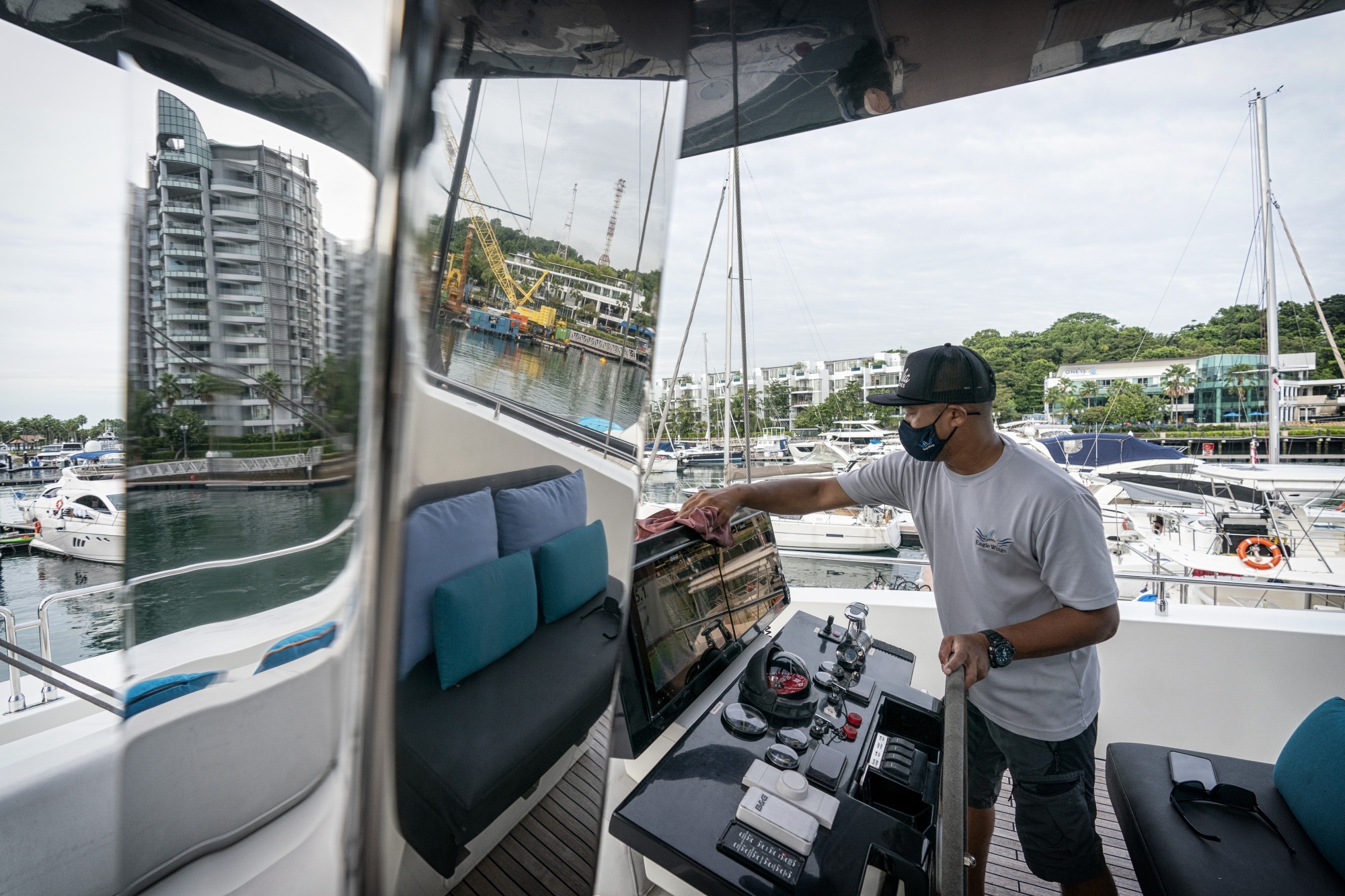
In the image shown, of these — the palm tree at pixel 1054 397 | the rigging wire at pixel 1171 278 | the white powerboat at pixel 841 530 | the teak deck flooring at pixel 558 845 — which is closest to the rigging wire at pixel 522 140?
the teak deck flooring at pixel 558 845

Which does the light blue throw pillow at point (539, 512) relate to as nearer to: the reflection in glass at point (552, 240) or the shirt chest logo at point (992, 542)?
the reflection in glass at point (552, 240)

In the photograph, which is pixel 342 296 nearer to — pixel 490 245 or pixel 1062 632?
pixel 490 245

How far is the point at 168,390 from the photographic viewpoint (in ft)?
0.50

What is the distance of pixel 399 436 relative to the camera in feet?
0.50

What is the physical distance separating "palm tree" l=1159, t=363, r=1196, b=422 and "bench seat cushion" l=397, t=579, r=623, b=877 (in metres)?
17.6

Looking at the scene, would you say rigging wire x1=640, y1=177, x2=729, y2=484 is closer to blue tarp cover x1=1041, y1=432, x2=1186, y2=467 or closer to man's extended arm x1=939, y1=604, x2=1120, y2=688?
man's extended arm x1=939, y1=604, x2=1120, y2=688

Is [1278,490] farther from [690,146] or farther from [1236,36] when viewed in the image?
[690,146]

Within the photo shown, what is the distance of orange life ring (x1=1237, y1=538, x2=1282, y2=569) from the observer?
197 inches

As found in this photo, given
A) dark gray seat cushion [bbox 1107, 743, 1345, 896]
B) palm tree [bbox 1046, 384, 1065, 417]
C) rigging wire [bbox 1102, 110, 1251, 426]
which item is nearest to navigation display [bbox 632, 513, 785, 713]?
dark gray seat cushion [bbox 1107, 743, 1345, 896]

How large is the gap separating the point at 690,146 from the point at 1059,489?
4.00 feet

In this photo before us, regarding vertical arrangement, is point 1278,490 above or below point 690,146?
below

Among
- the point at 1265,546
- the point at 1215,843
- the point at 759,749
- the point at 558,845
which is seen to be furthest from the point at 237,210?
the point at 1265,546

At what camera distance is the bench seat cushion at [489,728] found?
164 millimetres

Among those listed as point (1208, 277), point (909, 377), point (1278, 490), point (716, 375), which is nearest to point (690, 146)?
point (909, 377)
